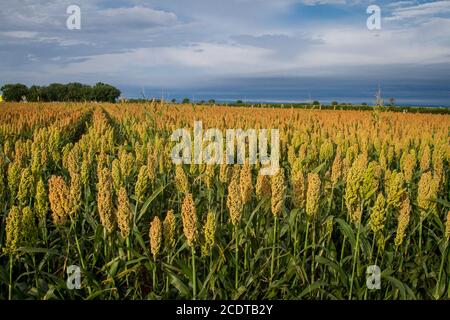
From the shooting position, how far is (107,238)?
256cm

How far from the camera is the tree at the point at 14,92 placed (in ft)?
146

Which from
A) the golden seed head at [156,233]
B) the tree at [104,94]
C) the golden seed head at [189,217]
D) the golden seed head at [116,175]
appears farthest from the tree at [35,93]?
the golden seed head at [189,217]

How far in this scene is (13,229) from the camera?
1.95 meters

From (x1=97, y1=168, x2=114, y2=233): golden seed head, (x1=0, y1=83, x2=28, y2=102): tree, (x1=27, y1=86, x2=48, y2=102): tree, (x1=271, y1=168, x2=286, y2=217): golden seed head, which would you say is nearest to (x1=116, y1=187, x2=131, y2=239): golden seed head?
(x1=97, y1=168, x2=114, y2=233): golden seed head

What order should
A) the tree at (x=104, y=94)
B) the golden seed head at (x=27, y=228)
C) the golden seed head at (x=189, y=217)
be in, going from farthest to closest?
the tree at (x=104, y=94) < the golden seed head at (x=27, y=228) < the golden seed head at (x=189, y=217)

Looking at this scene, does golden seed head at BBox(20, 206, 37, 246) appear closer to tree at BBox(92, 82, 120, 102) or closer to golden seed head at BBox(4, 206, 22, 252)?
golden seed head at BBox(4, 206, 22, 252)

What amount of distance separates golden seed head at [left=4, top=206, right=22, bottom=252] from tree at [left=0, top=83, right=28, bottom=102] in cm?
4707

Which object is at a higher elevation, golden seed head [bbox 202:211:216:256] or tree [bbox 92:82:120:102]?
tree [bbox 92:82:120:102]

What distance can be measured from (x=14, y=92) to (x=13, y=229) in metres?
48.5

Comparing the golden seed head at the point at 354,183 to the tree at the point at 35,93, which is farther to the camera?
the tree at the point at 35,93

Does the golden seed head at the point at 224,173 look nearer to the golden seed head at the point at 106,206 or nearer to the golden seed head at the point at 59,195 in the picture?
the golden seed head at the point at 106,206

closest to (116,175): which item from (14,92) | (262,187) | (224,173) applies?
(224,173)

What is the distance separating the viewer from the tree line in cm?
4488
